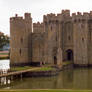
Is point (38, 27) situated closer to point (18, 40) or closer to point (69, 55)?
point (69, 55)

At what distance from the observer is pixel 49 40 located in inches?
1795

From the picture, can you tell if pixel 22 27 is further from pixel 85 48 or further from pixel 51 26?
pixel 85 48

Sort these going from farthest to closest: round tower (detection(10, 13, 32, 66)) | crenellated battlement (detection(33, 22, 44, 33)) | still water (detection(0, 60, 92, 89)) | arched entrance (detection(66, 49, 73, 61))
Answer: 1. crenellated battlement (detection(33, 22, 44, 33))
2. arched entrance (detection(66, 49, 73, 61))
3. round tower (detection(10, 13, 32, 66))
4. still water (detection(0, 60, 92, 89))

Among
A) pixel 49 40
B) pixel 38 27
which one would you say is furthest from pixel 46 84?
pixel 38 27

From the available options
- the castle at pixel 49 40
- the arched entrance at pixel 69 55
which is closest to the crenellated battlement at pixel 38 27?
the castle at pixel 49 40

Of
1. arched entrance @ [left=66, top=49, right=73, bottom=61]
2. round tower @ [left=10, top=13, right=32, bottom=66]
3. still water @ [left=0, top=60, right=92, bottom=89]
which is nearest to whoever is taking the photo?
still water @ [left=0, top=60, right=92, bottom=89]

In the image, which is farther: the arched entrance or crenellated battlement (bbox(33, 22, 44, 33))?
crenellated battlement (bbox(33, 22, 44, 33))

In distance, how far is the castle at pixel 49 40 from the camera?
148 ft

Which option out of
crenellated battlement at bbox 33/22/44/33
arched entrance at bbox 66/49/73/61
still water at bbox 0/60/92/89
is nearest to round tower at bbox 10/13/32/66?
arched entrance at bbox 66/49/73/61

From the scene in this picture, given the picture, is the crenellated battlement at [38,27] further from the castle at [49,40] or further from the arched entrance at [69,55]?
the arched entrance at [69,55]

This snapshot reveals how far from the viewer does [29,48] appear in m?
47.2

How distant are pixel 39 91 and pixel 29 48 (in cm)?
2641

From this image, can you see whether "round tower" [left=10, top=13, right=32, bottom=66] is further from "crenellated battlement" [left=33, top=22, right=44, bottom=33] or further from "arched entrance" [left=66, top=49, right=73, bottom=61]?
"crenellated battlement" [left=33, top=22, right=44, bottom=33]

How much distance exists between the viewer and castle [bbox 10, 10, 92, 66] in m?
45.0
